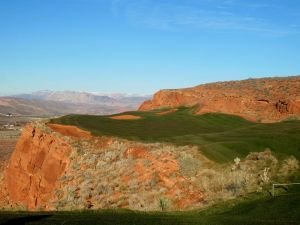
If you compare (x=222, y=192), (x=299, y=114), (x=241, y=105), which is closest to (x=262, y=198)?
(x=222, y=192)

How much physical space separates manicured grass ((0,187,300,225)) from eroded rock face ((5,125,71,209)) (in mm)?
Result: 16099

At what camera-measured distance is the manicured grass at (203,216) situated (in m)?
18.7

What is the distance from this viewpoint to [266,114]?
6147 centimetres

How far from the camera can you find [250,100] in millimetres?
66812

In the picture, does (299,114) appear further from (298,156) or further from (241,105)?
(298,156)

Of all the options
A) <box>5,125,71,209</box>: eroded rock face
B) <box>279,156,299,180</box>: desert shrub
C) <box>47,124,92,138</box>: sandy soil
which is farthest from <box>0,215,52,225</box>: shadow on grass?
<box>47,124,92,138</box>: sandy soil

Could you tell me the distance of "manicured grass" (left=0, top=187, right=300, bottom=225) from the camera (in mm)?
18656

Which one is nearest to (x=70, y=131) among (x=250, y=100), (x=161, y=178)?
(x=161, y=178)

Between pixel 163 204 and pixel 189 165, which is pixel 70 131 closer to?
pixel 189 165

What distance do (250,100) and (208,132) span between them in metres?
25.0

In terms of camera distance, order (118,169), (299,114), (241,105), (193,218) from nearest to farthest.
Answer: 1. (193,218)
2. (118,169)
3. (299,114)
4. (241,105)

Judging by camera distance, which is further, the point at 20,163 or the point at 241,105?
the point at 241,105

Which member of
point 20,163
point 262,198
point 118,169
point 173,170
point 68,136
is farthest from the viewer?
point 20,163

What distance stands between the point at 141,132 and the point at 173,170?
12441 mm
